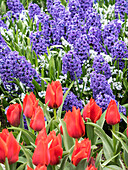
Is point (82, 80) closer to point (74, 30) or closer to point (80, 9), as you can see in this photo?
point (74, 30)

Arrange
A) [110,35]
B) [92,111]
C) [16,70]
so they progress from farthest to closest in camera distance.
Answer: [110,35], [16,70], [92,111]

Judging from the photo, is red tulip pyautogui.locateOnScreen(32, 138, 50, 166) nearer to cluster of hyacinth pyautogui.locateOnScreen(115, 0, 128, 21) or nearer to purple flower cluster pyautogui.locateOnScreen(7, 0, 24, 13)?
cluster of hyacinth pyautogui.locateOnScreen(115, 0, 128, 21)

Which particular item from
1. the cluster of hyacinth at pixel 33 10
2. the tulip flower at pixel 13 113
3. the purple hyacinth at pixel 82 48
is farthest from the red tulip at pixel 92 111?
the cluster of hyacinth at pixel 33 10

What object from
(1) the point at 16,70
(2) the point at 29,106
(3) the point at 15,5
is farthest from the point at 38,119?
(3) the point at 15,5

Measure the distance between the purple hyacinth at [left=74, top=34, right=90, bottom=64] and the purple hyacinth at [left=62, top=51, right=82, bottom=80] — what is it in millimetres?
213

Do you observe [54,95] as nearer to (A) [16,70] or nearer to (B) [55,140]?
(B) [55,140]

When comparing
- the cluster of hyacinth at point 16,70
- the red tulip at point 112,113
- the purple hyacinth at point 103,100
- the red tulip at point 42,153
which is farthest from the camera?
the cluster of hyacinth at point 16,70

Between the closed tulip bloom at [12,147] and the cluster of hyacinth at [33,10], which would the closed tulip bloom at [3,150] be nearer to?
the closed tulip bloom at [12,147]

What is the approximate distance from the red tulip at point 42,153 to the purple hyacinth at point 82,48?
7.28 feet

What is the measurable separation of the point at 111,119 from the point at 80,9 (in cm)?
279

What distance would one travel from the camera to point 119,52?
359cm

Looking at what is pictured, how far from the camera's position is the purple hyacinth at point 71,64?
10.7 feet

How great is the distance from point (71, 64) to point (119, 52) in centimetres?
62

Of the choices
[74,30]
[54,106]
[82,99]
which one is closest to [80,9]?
[74,30]
